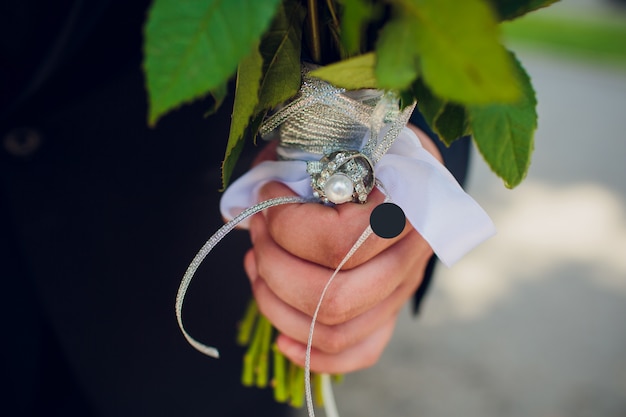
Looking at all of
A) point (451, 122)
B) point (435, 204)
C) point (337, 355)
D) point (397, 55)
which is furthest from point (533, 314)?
point (397, 55)

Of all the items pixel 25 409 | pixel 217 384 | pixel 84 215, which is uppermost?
Result: pixel 84 215

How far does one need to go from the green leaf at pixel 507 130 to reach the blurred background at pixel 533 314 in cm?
134

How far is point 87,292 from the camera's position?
0.88 m

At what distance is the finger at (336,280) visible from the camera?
63 cm

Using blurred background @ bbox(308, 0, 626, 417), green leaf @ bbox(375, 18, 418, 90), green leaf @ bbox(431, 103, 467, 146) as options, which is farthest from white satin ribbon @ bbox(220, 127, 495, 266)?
blurred background @ bbox(308, 0, 626, 417)

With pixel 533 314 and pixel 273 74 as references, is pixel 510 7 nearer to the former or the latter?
pixel 273 74

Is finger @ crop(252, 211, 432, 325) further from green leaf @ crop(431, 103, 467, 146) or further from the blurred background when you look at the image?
the blurred background

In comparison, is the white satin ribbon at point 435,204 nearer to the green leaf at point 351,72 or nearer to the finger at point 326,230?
the finger at point 326,230

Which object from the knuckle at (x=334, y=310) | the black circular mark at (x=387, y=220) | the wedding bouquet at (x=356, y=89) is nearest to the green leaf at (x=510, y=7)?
the wedding bouquet at (x=356, y=89)

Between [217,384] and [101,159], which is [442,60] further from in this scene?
[217,384]

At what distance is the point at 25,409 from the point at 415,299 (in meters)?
0.71

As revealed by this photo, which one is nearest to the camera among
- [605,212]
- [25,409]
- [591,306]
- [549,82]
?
[25,409]

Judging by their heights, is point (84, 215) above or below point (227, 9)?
below

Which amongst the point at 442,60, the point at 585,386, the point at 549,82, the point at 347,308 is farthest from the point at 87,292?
the point at 549,82
